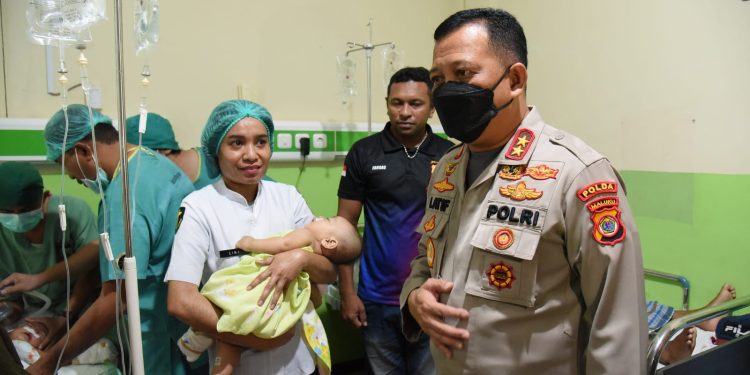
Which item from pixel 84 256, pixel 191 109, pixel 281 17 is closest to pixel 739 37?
pixel 281 17

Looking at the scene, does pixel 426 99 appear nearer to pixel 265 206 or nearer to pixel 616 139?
pixel 265 206

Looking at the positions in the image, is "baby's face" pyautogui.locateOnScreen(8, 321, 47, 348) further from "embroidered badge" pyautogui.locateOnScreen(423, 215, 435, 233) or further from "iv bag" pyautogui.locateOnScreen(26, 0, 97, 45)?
"embroidered badge" pyautogui.locateOnScreen(423, 215, 435, 233)

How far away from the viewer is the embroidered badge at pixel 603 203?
3.21 ft

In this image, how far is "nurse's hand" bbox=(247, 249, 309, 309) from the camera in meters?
1.46

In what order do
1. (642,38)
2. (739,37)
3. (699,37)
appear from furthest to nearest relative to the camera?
(642,38)
(699,37)
(739,37)

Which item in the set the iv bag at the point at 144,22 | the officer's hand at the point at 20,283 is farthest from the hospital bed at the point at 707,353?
the officer's hand at the point at 20,283

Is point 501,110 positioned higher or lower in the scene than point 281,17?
lower

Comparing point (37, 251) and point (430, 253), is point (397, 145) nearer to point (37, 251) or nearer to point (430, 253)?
point (430, 253)

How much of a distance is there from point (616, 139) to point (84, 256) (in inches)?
110

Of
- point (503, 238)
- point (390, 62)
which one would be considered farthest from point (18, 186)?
point (390, 62)

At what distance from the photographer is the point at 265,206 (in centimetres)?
170

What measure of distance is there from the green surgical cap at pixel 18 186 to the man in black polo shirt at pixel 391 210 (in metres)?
1.30

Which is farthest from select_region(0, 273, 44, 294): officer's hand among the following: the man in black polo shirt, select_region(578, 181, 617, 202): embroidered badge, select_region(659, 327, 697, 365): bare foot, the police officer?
select_region(659, 327, 697, 365): bare foot

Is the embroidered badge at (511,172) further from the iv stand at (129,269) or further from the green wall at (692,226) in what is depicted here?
the green wall at (692,226)
